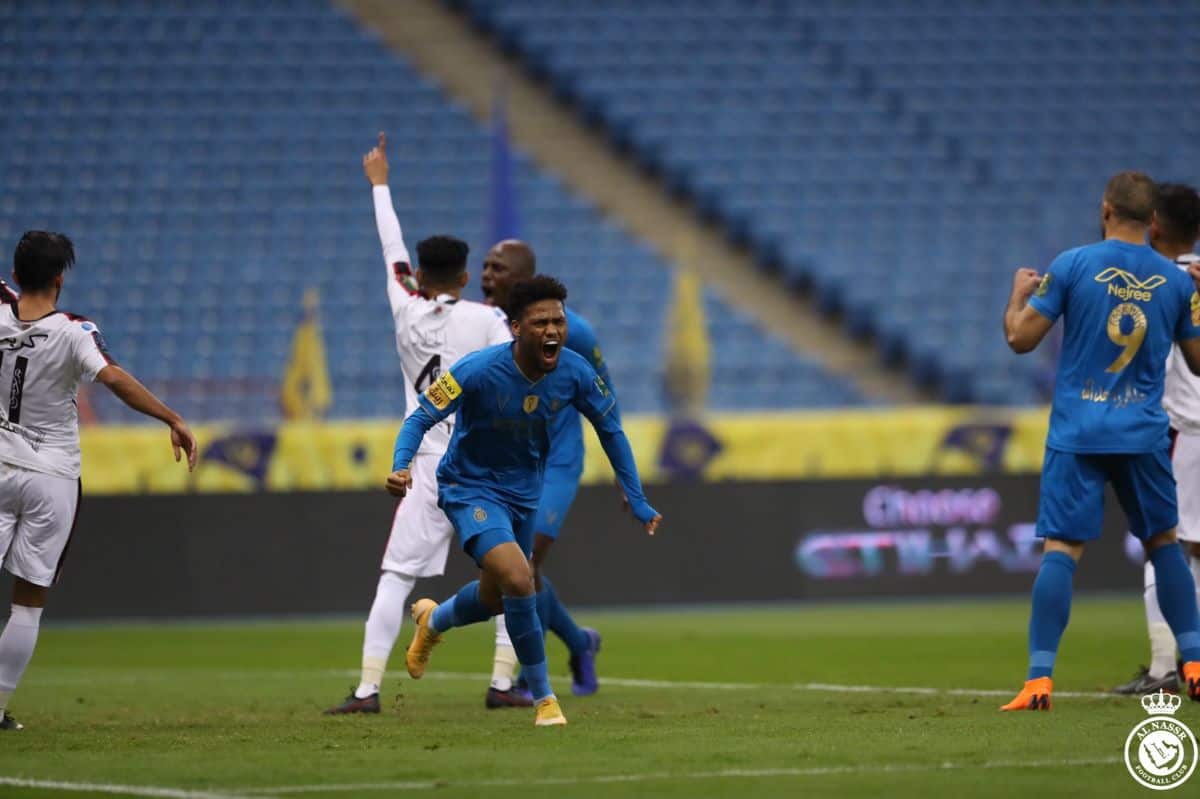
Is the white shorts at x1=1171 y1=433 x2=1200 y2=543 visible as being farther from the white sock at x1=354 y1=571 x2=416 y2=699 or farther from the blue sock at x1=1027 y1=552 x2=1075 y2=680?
the white sock at x1=354 y1=571 x2=416 y2=699

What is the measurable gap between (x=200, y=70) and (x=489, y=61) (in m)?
4.35

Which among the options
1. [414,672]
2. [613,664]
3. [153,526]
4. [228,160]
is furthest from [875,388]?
[414,672]

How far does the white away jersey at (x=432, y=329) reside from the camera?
8.97 metres

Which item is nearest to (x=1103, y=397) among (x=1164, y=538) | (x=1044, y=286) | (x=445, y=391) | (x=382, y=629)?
(x=1044, y=286)

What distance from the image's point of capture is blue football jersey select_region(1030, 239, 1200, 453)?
7719mm

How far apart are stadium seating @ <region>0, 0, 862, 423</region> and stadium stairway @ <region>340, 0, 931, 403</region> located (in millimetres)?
532

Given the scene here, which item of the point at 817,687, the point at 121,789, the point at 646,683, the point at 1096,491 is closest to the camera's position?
the point at 121,789

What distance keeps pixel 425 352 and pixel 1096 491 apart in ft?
10.6

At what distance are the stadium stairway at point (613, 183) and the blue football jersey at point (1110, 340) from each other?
56.4 feet

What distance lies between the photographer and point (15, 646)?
7.94m

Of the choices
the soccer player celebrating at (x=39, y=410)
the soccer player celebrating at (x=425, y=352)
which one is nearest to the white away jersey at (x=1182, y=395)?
the soccer player celebrating at (x=425, y=352)

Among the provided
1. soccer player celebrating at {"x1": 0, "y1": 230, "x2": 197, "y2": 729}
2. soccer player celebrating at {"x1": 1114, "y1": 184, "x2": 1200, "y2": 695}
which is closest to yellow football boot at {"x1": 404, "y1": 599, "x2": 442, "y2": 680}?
soccer player celebrating at {"x1": 0, "y1": 230, "x2": 197, "y2": 729}

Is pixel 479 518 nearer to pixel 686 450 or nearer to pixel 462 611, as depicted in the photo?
pixel 462 611

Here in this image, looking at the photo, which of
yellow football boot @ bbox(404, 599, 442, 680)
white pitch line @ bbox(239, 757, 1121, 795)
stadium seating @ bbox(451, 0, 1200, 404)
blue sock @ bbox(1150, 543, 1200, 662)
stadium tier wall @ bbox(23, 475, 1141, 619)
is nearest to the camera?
white pitch line @ bbox(239, 757, 1121, 795)
